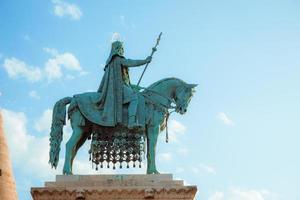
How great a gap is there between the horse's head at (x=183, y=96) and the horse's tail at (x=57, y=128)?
3.01m

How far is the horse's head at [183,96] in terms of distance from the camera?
63.2 feet

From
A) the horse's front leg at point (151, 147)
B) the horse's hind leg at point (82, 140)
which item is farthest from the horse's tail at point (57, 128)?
the horse's front leg at point (151, 147)

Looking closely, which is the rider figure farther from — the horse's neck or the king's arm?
the horse's neck

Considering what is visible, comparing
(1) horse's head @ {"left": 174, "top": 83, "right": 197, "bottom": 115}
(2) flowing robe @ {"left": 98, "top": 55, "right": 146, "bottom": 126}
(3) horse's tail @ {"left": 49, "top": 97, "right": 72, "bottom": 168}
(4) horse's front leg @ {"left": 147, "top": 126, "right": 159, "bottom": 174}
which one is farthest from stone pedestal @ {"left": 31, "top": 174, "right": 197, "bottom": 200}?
(1) horse's head @ {"left": 174, "top": 83, "right": 197, "bottom": 115}

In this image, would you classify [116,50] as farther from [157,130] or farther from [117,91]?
[157,130]

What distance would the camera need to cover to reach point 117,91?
19.3 meters

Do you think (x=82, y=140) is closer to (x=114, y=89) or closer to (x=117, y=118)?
(x=117, y=118)

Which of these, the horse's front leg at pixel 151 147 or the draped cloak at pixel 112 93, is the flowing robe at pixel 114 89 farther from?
the horse's front leg at pixel 151 147

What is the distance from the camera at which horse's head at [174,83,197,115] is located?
758 inches

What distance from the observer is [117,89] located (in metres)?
19.3

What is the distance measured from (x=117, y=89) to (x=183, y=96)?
6.10 feet

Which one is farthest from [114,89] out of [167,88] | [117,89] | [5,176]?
[5,176]

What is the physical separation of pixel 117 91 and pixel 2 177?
7811mm

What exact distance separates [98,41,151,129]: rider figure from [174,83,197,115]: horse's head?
3.87ft
